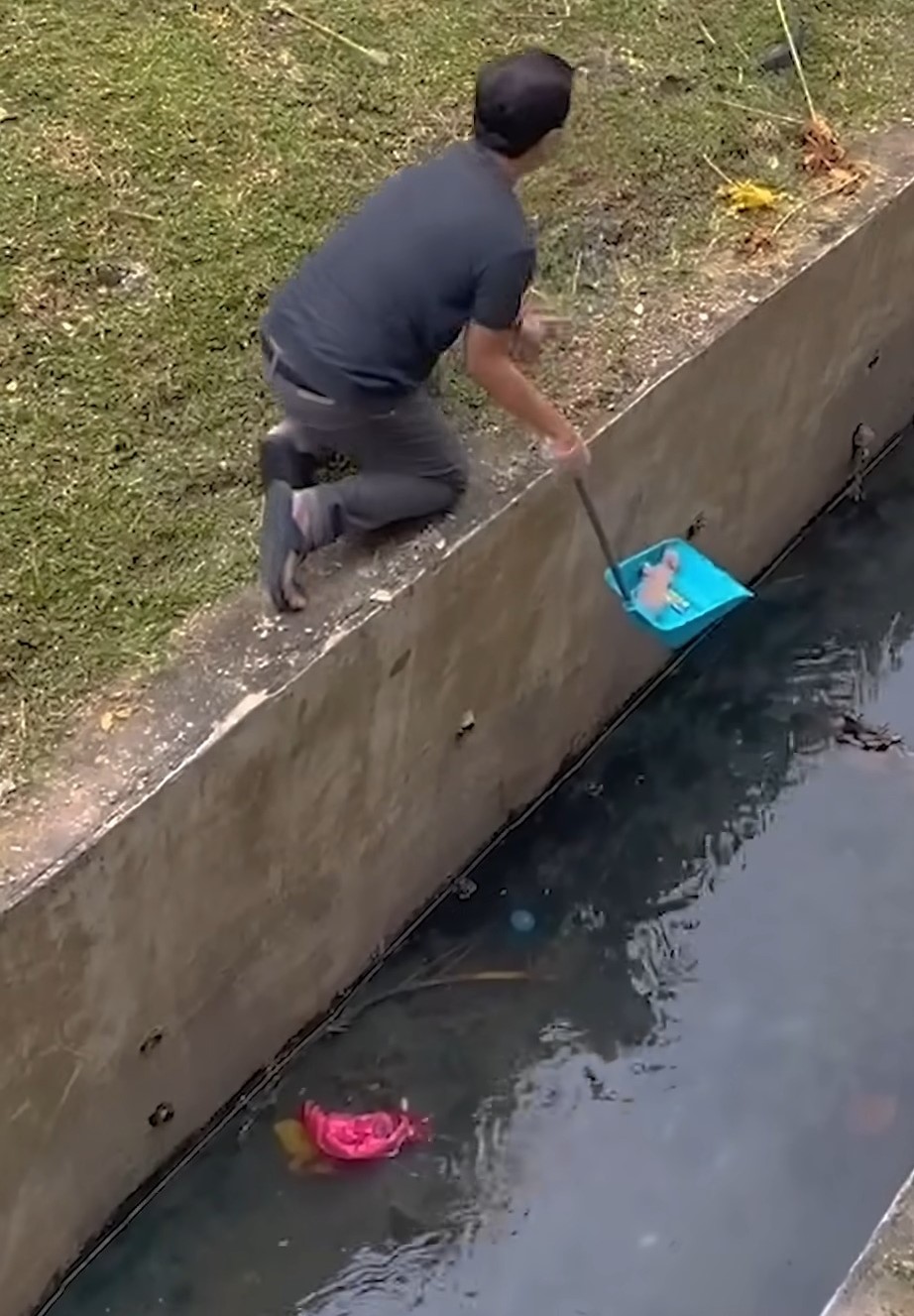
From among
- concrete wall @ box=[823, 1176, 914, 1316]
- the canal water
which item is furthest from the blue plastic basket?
concrete wall @ box=[823, 1176, 914, 1316]

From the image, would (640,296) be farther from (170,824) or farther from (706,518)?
(170,824)

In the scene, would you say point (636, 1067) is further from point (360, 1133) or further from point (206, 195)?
point (206, 195)

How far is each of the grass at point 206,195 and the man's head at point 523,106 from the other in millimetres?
1194

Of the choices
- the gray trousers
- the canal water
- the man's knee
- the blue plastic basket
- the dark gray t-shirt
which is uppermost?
the dark gray t-shirt

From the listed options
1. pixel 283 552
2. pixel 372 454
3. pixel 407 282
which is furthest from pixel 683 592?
pixel 407 282

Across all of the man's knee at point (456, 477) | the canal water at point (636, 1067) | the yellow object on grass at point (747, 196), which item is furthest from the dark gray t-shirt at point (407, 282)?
the yellow object on grass at point (747, 196)

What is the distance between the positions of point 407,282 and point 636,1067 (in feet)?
7.23

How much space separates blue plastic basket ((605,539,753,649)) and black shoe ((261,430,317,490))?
3.42ft

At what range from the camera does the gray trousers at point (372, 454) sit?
4262 mm

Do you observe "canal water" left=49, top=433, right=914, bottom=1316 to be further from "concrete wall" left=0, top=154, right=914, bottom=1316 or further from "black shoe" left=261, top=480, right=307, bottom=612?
"black shoe" left=261, top=480, right=307, bottom=612

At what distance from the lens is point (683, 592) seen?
523 centimetres

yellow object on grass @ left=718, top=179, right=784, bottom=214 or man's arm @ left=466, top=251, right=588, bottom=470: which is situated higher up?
man's arm @ left=466, top=251, right=588, bottom=470

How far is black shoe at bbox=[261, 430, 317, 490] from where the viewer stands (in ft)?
14.6

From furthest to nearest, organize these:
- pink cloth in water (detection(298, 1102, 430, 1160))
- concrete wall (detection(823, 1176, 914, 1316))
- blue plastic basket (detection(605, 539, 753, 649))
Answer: blue plastic basket (detection(605, 539, 753, 649))
pink cloth in water (detection(298, 1102, 430, 1160))
concrete wall (detection(823, 1176, 914, 1316))
